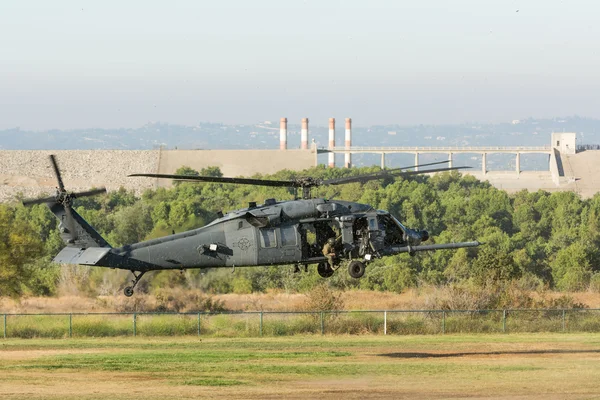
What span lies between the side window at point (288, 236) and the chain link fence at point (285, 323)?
2355 cm

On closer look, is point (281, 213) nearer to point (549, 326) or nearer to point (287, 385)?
point (287, 385)

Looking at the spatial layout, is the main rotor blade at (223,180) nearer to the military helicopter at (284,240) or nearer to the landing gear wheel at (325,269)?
the military helicopter at (284,240)

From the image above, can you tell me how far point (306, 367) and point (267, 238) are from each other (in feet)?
33.6

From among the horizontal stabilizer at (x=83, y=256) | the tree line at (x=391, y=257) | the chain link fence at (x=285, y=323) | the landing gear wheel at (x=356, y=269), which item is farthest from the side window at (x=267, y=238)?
the chain link fence at (x=285, y=323)

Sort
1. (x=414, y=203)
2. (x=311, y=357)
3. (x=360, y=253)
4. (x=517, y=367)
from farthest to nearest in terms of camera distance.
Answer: (x=414, y=203) → (x=311, y=357) → (x=517, y=367) → (x=360, y=253)

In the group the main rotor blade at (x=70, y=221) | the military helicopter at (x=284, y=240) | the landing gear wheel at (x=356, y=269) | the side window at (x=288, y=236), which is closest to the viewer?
the landing gear wheel at (x=356, y=269)

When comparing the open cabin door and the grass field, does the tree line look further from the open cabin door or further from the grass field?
the grass field

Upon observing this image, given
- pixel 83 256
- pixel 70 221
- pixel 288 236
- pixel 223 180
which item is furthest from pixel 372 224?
pixel 70 221

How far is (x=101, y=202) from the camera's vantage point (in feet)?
522

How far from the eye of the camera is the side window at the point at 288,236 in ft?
140

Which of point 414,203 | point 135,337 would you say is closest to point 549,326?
point 135,337

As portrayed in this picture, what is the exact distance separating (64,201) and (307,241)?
9376mm

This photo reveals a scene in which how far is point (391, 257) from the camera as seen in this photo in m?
108

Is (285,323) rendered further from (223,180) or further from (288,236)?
(223,180)
